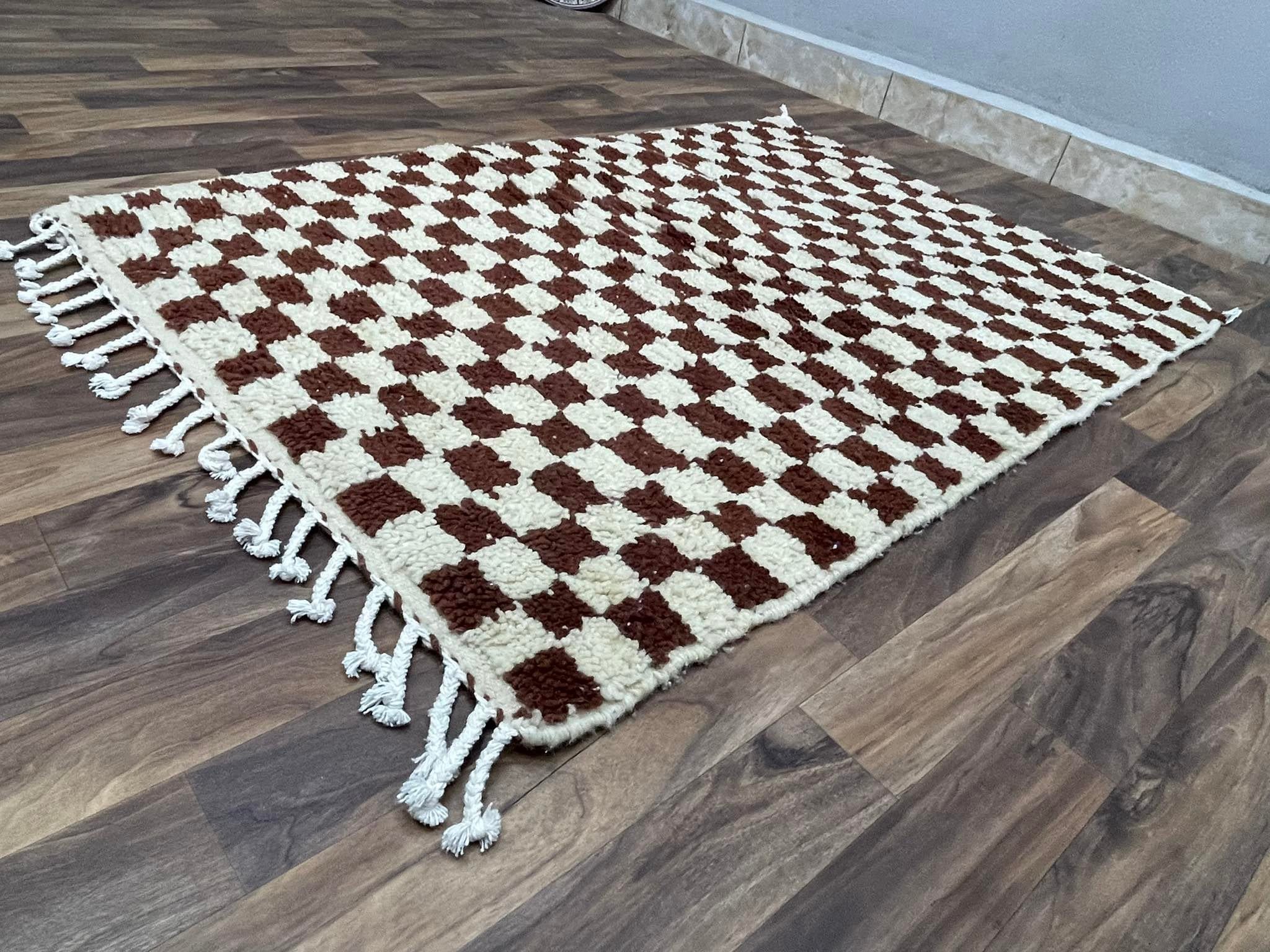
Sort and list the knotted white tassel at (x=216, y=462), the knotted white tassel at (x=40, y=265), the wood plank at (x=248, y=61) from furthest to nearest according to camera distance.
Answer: the wood plank at (x=248, y=61) → the knotted white tassel at (x=40, y=265) → the knotted white tassel at (x=216, y=462)

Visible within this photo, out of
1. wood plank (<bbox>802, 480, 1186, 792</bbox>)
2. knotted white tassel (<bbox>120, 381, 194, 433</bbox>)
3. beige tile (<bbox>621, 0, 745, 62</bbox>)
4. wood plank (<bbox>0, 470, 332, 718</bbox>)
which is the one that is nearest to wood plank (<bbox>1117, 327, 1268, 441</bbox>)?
wood plank (<bbox>802, 480, 1186, 792</bbox>)

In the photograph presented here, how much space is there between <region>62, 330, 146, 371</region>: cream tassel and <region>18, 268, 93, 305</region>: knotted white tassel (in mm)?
131

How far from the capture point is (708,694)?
0.86m

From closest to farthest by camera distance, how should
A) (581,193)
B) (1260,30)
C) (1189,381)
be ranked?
(1189,381)
(581,193)
(1260,30)

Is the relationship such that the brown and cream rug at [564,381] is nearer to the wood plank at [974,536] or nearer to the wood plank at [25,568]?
the wood plank at [974,536]

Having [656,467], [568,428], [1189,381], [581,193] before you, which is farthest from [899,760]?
[581,193]

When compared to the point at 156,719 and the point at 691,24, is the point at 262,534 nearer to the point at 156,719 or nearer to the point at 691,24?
the point at 156,719

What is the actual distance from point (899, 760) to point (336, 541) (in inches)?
22.5

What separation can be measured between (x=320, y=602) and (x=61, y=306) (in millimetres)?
612

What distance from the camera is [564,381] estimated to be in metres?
1.19

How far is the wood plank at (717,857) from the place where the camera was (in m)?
0.67

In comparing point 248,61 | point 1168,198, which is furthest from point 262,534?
point 1168,198

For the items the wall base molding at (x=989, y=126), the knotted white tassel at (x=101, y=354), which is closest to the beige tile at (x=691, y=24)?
the wall base molding at (x=989, y=126)

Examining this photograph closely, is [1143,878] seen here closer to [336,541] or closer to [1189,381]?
[336,541]
